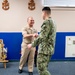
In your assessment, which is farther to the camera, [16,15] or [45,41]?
[16,15]

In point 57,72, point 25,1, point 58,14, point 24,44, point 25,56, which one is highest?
point 25,1

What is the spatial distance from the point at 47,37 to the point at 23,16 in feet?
7.05

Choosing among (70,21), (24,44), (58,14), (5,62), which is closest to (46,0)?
(58,14)

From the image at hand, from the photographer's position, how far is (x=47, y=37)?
2975 mm

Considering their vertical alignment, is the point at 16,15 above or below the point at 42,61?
above

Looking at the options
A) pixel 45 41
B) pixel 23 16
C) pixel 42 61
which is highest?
pixel 23 16

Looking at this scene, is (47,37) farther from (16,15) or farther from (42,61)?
(16,15)

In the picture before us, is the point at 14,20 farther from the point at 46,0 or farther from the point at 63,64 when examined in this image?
the point at 63,64

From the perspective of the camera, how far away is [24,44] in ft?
13.1

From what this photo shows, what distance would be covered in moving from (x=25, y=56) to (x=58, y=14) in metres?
1.61

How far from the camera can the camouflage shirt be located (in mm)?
2938

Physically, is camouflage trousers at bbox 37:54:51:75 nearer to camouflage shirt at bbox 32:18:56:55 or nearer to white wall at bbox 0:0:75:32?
camouflage shirt at bbox 32:18:56:55

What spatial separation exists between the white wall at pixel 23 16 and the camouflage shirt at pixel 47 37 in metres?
2.06

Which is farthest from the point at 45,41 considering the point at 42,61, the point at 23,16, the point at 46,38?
the point at 23,16
